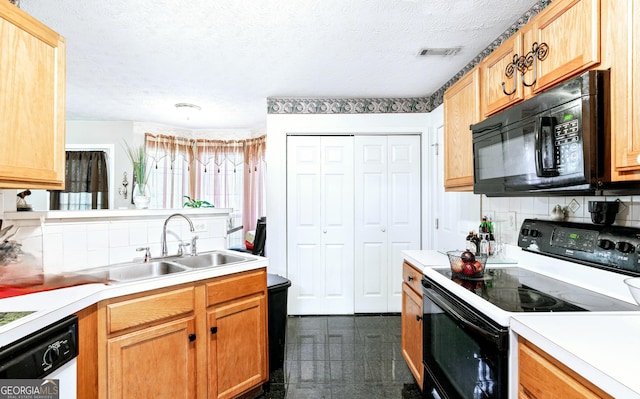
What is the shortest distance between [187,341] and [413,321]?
139 centimetres

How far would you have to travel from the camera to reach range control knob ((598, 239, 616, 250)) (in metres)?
1.28

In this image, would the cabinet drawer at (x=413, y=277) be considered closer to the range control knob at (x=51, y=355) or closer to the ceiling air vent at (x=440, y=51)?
the ceiling air vent at (x=440, y=51)

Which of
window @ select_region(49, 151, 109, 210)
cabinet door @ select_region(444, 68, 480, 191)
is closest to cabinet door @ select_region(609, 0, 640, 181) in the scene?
cabinet door @ select_region(444, 68, 480, 191)

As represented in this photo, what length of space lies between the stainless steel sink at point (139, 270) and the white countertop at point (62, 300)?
215 mm

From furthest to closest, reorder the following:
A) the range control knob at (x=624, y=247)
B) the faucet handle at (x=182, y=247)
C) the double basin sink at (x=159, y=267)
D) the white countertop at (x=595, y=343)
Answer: the faucet handle at (x=182, y=247)
the double basin sink at (x=159, y=267)
the range control knob at (x=624, y=247)
the white countertop at (x=595, y=343)

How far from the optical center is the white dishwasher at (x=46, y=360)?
0.97 meters

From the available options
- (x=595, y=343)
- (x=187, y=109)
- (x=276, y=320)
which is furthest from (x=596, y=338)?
(x=187, y=109)

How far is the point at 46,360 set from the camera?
1.08 metres

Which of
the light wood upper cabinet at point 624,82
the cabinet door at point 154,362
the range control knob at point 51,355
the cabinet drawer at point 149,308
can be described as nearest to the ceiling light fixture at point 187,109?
the cabinet drawer at point 149,308

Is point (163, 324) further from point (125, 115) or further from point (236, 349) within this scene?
point (125, 115)

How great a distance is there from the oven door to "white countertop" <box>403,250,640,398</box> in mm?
83

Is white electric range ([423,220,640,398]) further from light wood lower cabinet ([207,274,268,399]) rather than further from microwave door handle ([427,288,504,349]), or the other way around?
light wood lower cabinet ([207,274,268,399])

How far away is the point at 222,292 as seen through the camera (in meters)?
1.83

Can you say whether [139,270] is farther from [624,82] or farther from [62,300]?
[624,82]
